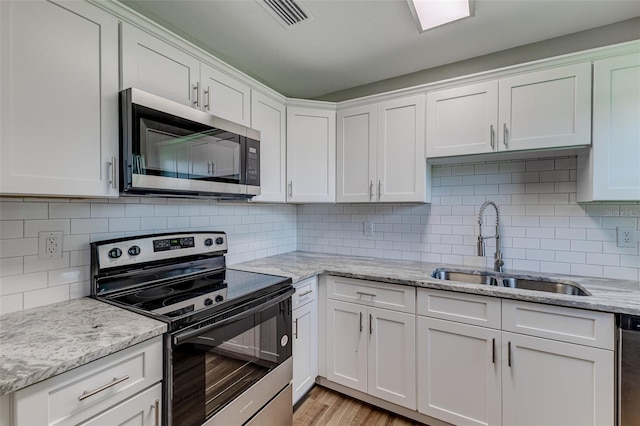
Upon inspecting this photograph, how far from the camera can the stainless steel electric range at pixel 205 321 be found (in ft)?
3.77

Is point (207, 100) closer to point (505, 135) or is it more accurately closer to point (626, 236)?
point (505, 135)

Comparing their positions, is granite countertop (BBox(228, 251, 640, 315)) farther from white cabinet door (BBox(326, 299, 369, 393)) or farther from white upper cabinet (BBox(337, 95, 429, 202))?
white upper cabinet (BBox(337, 95, 429, 202))

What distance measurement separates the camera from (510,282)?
6.55ft

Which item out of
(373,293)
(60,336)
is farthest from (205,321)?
(373,293)

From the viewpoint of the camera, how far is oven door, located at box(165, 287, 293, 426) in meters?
1.13

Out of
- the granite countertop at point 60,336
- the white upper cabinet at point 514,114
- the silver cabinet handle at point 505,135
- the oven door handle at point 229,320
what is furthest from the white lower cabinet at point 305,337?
the silver cabinet handle at point 505,135

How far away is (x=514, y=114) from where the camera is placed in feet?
5.93

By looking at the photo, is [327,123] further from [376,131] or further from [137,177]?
[137,177]

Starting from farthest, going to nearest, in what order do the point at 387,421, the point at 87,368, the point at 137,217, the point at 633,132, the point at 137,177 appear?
1. the point at 387,421
2. the point at 137,217
3. the point at 633,132
4. the point at 137,177
5. the point at 87,368

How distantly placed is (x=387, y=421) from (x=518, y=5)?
255cm

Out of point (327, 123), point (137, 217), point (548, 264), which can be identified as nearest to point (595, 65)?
point (548, 264)

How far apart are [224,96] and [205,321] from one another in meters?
1.27

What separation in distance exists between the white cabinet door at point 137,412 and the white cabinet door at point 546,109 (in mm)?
2144

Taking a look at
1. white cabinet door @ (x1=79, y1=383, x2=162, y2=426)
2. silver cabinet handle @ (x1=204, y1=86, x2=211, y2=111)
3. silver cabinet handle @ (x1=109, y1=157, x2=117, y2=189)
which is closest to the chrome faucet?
silver cabinet handle @ (x1=204, y1=86, x2=211, y2=111)
